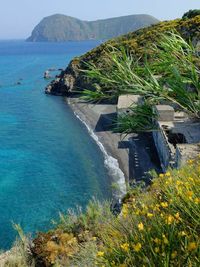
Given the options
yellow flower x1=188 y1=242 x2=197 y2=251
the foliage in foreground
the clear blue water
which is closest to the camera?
yellow flower x1=188 y1=242 x2=197 y2=251

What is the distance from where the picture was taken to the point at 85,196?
1059 inches

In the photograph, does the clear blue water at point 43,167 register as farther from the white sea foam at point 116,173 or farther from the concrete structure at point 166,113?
the concrete structure at point 166,113

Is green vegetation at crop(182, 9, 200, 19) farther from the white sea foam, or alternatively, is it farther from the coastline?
the white sea foam

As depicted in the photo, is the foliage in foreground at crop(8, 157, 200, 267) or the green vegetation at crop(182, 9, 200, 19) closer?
the foliage in foreground at crop(8, 157, 200, 267)

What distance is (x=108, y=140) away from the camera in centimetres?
3841

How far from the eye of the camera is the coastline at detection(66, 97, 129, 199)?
2919 cm

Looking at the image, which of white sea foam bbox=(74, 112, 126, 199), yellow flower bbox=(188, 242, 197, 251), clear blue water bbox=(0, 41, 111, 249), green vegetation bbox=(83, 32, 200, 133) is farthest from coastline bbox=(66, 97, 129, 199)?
yellow flower bbox=(188, 242, 197, 251)

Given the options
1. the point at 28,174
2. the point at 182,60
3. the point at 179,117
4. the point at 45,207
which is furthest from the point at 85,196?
the point at 182,60

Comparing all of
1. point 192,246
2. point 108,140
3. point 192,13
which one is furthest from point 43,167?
point 192,13

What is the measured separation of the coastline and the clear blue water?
728 mm

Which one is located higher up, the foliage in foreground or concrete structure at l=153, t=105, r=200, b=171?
the foliage in foreground

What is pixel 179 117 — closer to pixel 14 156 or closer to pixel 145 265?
pixel 14 156

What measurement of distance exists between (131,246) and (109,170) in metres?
26.4

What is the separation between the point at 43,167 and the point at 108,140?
826 cm
